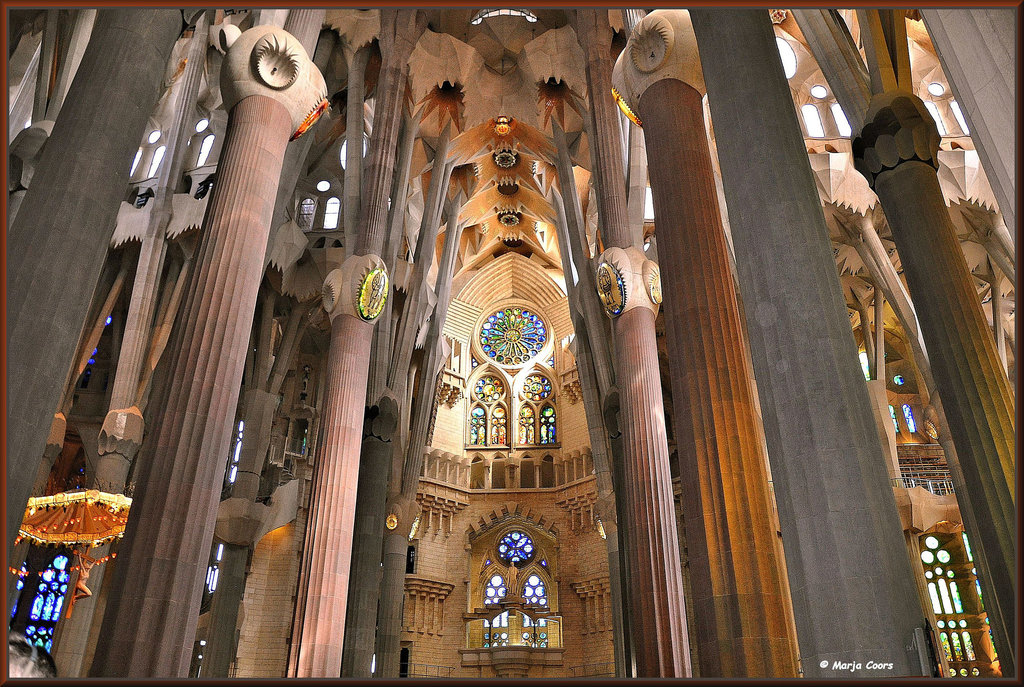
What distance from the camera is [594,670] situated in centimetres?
2103

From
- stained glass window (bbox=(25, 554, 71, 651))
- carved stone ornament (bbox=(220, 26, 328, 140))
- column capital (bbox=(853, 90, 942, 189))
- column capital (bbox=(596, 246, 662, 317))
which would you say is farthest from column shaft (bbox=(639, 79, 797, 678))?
stained glass window (bbox=(25, 554, 71, 651))

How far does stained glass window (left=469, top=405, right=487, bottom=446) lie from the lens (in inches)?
1012

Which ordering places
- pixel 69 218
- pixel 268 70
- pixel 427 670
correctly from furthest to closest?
pixel 427 670
pixel 268 70
pixel 69 218

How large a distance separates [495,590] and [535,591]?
1.30 meters

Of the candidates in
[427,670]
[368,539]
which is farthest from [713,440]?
[427,670]

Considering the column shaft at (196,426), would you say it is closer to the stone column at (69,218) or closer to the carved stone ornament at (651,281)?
the stone column at (69,218)

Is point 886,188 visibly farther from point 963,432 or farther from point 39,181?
point 39,181

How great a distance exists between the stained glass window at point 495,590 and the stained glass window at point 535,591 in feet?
2.29

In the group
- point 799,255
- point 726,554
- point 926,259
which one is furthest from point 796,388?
point 926,259

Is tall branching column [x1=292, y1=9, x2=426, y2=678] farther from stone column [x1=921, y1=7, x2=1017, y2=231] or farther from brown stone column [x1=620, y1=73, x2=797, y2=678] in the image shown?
stone column [x1=921, y1=7, x2=1017, y2=231]

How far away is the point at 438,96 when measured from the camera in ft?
62.1

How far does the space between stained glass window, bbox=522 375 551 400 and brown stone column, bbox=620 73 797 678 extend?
19.3 metres

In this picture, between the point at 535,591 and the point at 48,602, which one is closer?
the point at 48,602

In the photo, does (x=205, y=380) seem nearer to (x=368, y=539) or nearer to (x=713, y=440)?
(x=713, y=440)
